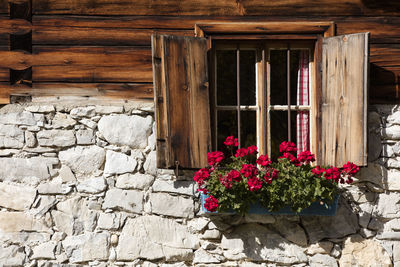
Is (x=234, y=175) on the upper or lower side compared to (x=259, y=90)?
lower

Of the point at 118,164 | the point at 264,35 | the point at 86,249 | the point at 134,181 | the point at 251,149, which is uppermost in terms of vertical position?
the point at 264,35

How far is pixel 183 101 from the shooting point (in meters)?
4.18

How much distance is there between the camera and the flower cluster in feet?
13.1

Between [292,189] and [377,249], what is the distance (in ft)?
3.23

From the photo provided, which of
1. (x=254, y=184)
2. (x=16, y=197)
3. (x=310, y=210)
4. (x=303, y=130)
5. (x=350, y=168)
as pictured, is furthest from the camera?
(x=303, y=130)

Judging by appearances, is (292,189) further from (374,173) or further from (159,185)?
(159,185)

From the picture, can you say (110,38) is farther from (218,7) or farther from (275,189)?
(275,189)

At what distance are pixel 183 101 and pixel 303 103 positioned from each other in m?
1.12

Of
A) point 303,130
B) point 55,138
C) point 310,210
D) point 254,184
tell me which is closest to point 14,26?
point 55,138

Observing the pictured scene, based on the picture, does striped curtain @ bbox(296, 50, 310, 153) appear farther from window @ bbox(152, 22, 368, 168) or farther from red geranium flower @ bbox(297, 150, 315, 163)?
red geranium flower @ bbox(297, 150, 315, 163)

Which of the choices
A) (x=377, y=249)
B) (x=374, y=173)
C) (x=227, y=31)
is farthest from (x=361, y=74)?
(x=377, y=249)

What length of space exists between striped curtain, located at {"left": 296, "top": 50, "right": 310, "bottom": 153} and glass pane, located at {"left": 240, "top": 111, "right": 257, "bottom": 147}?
15.2 inches

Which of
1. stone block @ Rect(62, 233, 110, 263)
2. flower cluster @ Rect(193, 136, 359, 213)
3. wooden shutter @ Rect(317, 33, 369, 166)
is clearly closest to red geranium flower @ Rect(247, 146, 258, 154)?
flower cluster @ Rect(193, 136, 359, 213)

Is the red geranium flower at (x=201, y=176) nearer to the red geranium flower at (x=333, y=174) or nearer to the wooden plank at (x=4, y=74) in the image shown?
the red geranium flower at (x=333, y=174)
